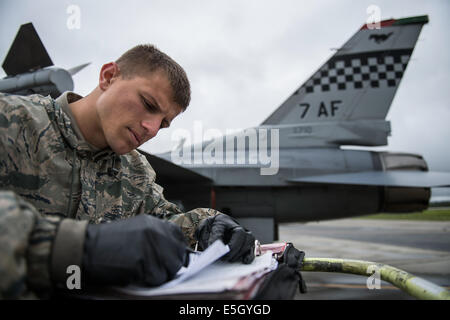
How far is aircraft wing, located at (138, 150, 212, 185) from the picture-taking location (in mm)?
4552

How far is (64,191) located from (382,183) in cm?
440

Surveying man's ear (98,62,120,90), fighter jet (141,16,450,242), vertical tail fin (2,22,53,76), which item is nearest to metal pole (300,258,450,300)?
man's ear (98,62,120,90)

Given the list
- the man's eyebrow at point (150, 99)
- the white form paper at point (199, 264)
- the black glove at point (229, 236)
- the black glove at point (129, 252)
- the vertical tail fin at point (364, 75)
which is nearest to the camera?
the black glove at point (129, 252)

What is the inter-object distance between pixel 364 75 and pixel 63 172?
536 centimetres

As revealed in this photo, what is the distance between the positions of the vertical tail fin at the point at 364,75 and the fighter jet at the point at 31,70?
13.5 ft

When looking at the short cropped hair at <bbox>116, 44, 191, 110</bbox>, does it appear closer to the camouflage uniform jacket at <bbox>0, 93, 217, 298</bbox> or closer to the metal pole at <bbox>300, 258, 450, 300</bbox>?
the camouflage uniform jacket at <bbox>0, 93, 217, 298</bbox>

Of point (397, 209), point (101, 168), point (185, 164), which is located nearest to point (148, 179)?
point (101, 168)

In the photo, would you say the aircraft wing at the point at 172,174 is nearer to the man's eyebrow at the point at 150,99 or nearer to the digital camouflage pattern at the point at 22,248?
the man's eyebrow at the point at 150,99

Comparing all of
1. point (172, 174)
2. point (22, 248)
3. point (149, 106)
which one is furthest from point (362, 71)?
point (22, 248)

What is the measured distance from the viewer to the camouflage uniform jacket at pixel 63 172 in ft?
3.41

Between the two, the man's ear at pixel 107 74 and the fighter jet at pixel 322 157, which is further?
the fighter jet at pixel 322 157

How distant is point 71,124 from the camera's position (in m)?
1.27

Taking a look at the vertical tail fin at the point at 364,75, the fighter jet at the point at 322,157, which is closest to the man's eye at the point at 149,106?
the fighter jet at the point at 322,157

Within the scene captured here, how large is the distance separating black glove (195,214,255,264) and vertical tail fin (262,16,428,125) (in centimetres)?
464
